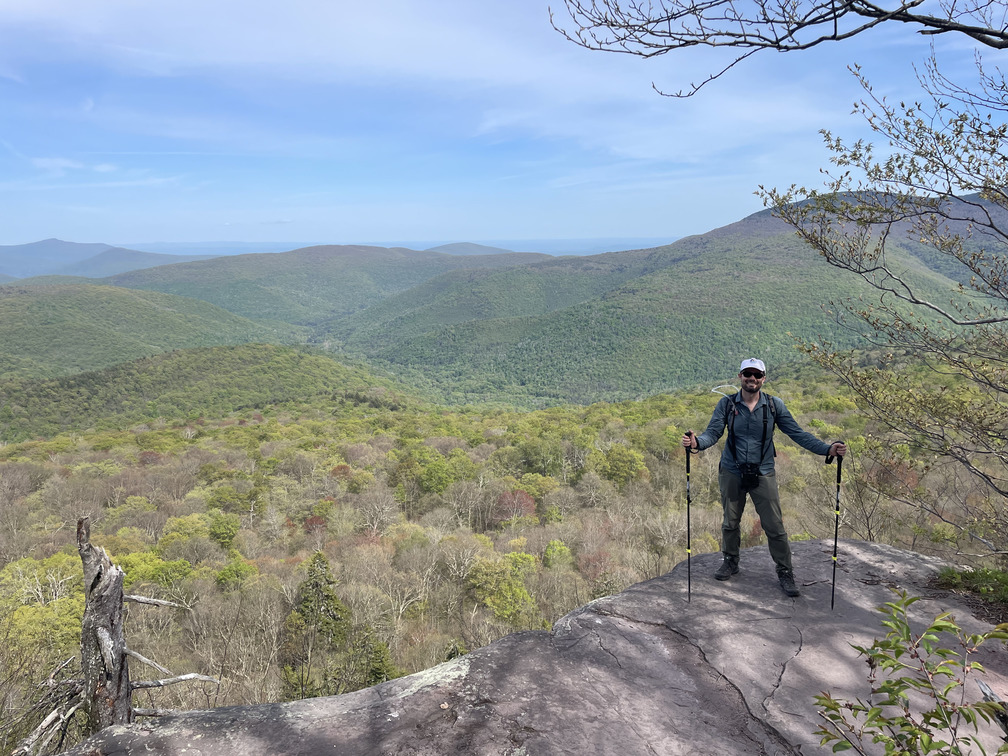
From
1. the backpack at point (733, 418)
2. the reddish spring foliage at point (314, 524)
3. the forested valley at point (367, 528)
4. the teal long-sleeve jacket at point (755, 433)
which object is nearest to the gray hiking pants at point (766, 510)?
the teal long-sleeve jacket at point (755, 433)

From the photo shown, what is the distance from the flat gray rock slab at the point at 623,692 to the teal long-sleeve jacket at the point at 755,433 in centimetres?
141

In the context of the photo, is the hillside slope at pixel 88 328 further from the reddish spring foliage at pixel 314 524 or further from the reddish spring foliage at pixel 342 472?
the reddish spring foliage at pixel 314 524

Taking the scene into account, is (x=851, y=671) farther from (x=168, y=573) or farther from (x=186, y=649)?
(x=168, y=573)

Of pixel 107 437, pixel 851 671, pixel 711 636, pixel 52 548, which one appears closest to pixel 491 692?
pixel 711 636

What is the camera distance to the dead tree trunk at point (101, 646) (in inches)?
143

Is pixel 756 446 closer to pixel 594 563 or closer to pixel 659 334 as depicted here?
pixel 594 563

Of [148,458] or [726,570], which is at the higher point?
[726,570]

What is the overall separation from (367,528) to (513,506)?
7.80 metres

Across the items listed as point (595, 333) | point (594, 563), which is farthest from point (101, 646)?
point (595, 333)

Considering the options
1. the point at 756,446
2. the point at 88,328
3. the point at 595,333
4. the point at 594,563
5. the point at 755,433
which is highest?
the point at 755,433

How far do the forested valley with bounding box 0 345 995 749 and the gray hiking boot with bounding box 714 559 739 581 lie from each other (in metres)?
0.35

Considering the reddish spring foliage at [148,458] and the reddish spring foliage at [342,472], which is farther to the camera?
the reddish spring foliage at [148,458]

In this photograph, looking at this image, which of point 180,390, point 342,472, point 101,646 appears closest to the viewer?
point 101,646

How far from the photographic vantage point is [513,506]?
2867 cm
